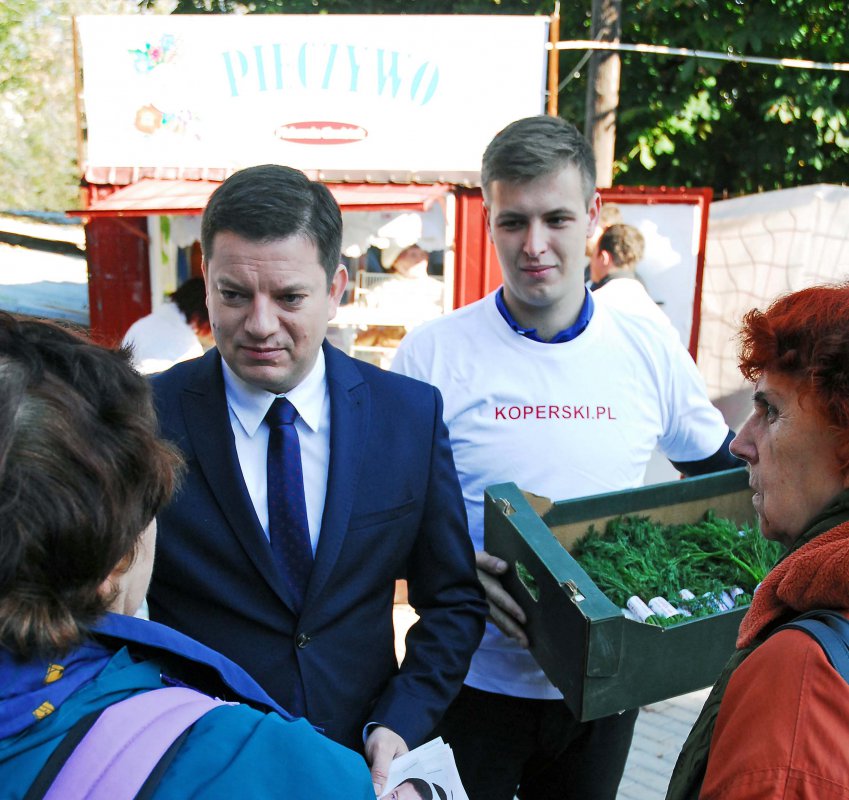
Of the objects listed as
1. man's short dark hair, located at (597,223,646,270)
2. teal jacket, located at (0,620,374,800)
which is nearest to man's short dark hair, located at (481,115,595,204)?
teal jacket, located at (0,620,374,800)

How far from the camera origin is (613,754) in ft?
7.97

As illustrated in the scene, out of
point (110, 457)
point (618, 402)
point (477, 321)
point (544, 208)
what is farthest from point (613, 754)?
point (110, 457)

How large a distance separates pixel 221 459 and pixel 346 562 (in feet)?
1.15

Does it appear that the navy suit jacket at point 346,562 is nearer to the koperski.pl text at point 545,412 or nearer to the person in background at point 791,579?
the koperski.pl text at point 545,412

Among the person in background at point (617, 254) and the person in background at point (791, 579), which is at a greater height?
the person in background at point (791, 579)

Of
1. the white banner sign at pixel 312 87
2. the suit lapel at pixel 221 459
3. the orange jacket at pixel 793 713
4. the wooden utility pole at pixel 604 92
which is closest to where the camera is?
Result: the orange jacket at pixel 793 713

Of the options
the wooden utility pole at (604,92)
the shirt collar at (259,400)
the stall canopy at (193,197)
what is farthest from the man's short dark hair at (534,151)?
the wooden utility pole at (604,92)

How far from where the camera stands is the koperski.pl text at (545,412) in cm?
240

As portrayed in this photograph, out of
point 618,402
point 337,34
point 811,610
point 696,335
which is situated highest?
point 337,34

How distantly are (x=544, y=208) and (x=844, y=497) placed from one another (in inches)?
53.1

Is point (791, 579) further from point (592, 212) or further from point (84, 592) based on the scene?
point (592, 212)

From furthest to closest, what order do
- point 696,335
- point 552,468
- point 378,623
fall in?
point 696,335
point 552,468
point 378,623

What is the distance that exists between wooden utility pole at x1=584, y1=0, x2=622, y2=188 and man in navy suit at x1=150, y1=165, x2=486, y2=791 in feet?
24.5

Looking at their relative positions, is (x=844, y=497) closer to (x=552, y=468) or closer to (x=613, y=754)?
(x=552, y=468)
